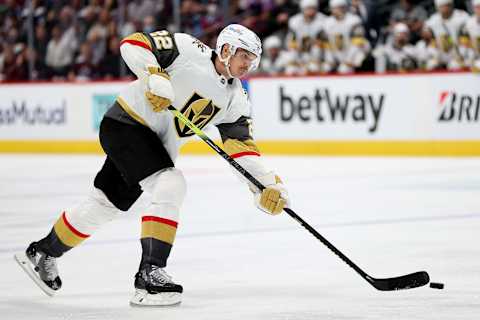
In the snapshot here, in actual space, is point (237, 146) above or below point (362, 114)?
above

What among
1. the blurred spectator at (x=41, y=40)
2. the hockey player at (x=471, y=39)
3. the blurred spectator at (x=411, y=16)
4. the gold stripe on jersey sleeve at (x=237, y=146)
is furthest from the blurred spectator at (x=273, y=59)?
the gold stripe on jersey sleeve at (x=237, y=146)

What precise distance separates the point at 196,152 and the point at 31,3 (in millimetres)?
3277

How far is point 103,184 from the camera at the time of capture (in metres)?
4.48

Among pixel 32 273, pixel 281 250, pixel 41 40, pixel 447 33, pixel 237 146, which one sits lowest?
pixel 41 40

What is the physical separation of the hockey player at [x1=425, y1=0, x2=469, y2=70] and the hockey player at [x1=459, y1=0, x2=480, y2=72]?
→ 8cm

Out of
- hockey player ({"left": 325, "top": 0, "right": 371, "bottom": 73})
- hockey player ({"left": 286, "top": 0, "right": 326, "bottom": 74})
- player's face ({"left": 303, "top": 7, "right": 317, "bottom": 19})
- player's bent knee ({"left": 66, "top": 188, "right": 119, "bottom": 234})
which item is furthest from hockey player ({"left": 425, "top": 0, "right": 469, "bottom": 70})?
player's bent knee ({"left": 66, "top": 188, "right": 119, "bottom": 234})

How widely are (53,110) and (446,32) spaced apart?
16.1 feet

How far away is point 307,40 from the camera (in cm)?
1350

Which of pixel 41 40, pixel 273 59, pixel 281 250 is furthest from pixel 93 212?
pixel 41 40

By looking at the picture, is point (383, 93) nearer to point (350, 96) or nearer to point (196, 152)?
point (350, 96)

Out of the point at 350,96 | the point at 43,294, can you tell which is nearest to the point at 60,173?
the point at 350,96

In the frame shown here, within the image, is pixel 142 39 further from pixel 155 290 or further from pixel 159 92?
pixel 155 290

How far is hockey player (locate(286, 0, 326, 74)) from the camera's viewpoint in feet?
43.7

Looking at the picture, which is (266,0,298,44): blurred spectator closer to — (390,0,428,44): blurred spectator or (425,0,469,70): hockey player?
(390,0,428,44): blurred spectator
